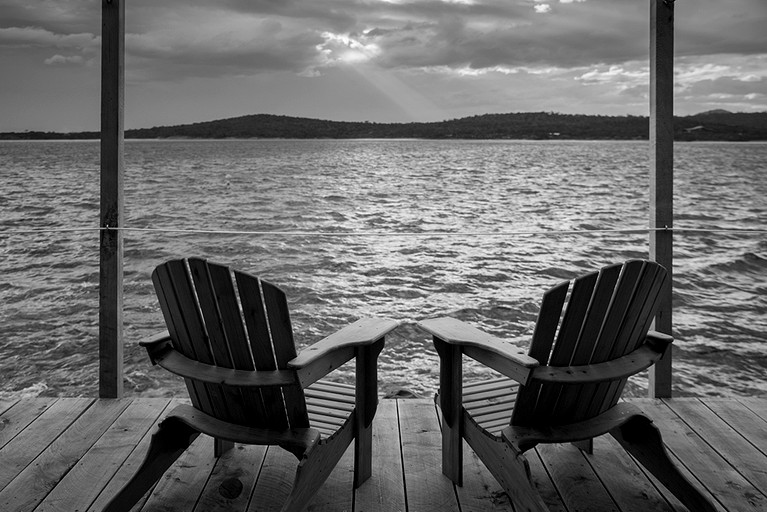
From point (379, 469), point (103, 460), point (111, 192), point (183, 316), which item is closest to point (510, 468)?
point (379, 469)

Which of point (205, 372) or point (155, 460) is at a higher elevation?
point (205, 372)

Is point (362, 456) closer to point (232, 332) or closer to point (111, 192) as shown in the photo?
point (232, 332)

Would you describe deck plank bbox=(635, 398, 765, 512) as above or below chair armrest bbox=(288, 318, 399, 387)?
below

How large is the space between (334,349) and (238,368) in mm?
263

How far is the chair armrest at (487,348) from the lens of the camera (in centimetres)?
174

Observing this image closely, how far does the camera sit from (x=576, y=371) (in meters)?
1.77

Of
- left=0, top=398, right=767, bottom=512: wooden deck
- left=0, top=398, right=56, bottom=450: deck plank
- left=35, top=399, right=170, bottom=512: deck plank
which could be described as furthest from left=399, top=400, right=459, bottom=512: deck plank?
left=0, top=398, right=56, bottom=450: deck plank

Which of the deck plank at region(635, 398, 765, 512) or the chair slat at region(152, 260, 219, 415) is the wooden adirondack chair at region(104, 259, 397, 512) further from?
the deck plank at region(635, 398, 765, 512)

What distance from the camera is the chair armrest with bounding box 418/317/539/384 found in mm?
1740

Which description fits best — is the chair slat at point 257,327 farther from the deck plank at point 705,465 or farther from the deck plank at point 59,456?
the deck plank at point 705,465

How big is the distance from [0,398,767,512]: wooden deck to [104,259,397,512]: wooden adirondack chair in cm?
21

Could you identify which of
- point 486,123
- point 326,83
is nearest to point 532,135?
point 486,123

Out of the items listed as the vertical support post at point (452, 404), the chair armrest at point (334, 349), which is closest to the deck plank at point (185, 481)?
the chair armrest at point (334, 349)

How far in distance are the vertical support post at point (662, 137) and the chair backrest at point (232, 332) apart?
1.69 meters
